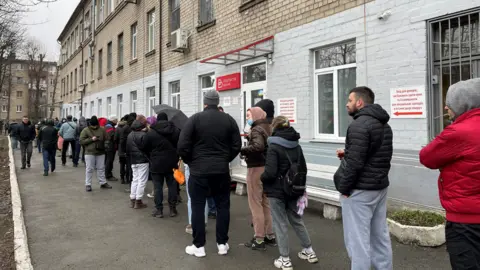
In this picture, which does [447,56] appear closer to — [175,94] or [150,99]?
[175,94]

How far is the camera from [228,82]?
9.38 meters

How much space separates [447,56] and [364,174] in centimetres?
323

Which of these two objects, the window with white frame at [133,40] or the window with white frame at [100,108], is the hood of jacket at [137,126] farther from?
the window with white frame at [100,108]

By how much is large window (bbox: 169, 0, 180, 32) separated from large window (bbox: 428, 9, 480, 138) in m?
9.23

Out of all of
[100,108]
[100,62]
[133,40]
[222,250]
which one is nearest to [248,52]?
[222,250]

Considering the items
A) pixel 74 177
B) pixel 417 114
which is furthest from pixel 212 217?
pixel 74 177

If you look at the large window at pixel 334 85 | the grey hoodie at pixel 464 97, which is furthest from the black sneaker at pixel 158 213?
the grey hoodie at pixel 464 97

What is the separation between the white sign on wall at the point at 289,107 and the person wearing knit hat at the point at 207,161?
3361 millimetres

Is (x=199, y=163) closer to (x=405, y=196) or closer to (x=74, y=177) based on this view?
(x=405, y=196)

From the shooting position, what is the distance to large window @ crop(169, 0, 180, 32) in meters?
12.4

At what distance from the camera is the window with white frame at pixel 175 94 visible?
41.2ft

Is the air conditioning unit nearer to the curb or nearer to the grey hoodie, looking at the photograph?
the curb

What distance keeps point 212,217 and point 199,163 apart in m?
2.15

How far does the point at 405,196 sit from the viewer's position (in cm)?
524
